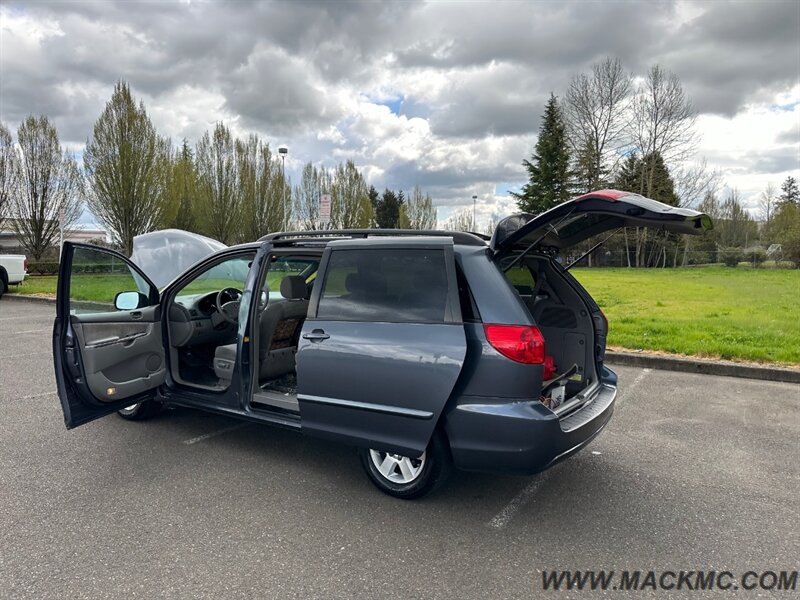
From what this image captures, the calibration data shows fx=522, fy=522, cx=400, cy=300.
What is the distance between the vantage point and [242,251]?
415 centimetres

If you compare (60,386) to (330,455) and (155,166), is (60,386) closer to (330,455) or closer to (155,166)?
(330,455)

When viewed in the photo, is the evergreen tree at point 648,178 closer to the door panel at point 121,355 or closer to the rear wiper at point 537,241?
the rear wiper at point 537,241

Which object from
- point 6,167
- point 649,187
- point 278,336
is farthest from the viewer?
point 649,187

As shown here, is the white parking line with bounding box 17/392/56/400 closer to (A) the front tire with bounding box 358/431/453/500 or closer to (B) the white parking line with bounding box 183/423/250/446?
(B) the white parking line with bounding box 183/423/250/446

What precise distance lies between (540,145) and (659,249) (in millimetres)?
12166

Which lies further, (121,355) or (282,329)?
(282,329)

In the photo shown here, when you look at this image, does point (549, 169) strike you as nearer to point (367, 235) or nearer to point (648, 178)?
point (648, 178)

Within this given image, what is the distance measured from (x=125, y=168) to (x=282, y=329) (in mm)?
22079

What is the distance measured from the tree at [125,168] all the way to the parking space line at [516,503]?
22.9 meters

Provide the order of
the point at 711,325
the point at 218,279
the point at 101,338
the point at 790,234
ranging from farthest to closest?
the point at 790,234 < the point at 711,325 < the point at 218,279 < the point at 101,338

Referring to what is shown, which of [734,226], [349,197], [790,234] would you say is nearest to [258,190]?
[349,197]

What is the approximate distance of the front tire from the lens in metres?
3.17

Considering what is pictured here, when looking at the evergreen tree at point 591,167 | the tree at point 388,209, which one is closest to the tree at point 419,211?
the tree at point 388,209

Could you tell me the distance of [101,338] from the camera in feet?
12.9
